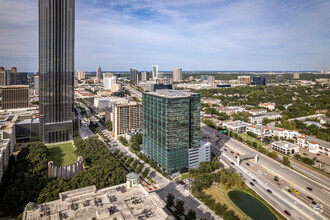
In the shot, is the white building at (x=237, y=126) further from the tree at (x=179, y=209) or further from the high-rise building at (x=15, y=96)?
the high-rise building at (x=15, y=96)

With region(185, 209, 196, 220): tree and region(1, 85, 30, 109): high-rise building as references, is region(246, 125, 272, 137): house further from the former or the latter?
region(1, 85, 30, 109): high-rise building

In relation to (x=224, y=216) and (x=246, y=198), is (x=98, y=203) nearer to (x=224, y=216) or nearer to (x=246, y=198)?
(x=224, y=216)

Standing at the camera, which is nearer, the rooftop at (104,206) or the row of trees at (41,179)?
the rooftop at (104,206)

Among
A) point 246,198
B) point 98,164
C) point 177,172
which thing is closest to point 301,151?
point 246,198

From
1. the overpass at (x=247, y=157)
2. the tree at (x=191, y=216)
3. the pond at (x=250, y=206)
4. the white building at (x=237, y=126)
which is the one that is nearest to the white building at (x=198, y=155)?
the overpass at (x=247, y=157)

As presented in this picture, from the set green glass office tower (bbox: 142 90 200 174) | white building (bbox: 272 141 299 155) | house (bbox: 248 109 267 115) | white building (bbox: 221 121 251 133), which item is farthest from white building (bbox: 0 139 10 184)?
house (bbox: 248 109 267 115)

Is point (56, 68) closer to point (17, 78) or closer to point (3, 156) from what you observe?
point (3, 156)

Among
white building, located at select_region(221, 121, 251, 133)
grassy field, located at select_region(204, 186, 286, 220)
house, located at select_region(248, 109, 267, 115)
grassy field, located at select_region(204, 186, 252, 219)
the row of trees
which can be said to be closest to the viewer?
the row of trees
